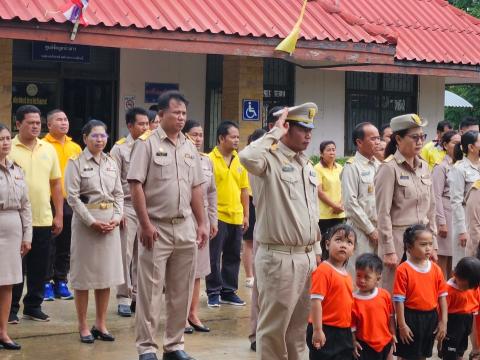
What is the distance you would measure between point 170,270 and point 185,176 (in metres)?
0.76

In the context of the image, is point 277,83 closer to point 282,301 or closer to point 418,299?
point 418,299

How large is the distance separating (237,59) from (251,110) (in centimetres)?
76

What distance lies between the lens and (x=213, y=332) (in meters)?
9.40

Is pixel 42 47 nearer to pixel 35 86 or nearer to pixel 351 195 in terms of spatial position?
pixel 35 86

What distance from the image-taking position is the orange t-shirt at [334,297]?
7180mm

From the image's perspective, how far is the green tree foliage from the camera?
28812 millimetres

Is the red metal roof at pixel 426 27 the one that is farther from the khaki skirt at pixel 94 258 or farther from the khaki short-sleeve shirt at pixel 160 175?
the khaki short-sleeve shirt at pixel 160 175

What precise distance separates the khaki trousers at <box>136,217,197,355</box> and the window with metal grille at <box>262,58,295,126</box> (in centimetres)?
777


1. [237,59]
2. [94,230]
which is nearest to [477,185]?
[94,230]

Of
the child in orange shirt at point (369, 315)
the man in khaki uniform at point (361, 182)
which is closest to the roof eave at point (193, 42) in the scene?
the man in khaki uniform at point (361, 182)

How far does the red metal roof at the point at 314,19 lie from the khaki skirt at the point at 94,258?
3289mm

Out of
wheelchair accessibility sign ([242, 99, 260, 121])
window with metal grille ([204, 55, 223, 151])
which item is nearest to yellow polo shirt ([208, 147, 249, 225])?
wheelchair accessibility sign ([242, 99, 260, 121])

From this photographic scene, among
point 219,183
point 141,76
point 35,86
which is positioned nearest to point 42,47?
point 35,86

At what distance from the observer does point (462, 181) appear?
10250 mm
